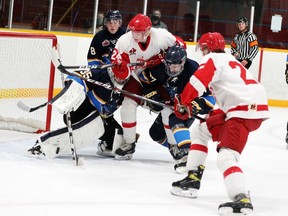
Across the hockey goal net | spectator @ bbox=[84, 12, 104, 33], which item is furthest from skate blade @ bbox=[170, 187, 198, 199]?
spectator @ bbox=[84, 12, 104, 33]

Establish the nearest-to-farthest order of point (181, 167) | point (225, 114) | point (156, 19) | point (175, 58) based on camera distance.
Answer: point (225, 114) < point (175, 58) < point (181, 167) < point (156, 19)

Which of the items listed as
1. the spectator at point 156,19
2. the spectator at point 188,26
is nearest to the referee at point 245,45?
the spectator at point 156,19

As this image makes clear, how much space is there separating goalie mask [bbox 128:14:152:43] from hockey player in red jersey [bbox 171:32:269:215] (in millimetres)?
873

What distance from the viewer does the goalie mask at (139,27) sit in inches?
179

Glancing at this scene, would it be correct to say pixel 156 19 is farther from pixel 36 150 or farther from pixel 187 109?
pixel 187 109

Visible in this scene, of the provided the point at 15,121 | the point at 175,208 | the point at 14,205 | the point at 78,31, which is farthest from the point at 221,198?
the point at 78,31

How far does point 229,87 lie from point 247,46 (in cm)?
473

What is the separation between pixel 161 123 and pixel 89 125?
0.47 m

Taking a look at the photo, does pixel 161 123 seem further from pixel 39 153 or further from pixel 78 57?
pixel 78 57

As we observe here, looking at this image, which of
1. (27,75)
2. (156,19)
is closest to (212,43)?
(27,75)

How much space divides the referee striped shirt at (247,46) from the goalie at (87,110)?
11.6 feet

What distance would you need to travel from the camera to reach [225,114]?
364cm

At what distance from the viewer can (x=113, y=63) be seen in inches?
185

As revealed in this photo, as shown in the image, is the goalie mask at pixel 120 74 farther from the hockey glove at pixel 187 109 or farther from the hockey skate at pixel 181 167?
the hockey glove at pixel 187 109
